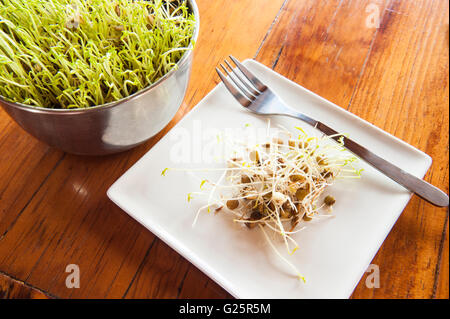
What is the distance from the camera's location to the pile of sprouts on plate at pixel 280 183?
75cm

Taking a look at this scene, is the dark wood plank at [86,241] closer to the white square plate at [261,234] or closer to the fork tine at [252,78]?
the white square plate at [261,234]

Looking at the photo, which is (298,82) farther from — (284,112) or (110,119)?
(110,119)

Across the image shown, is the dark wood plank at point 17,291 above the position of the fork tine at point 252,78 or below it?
below

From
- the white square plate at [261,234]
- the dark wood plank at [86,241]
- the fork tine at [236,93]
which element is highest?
the fork tine at [236,93]

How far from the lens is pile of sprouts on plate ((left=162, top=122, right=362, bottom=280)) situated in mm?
750

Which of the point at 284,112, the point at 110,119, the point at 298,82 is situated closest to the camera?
the point at 110,119

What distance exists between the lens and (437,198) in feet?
2.48

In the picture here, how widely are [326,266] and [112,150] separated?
1.69ft

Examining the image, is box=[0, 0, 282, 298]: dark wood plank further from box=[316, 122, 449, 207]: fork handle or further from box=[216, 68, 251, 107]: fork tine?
box=[316, 122, 449, 207]: fork handle

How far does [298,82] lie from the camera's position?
1021 mm

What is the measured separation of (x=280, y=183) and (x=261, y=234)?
115 mm

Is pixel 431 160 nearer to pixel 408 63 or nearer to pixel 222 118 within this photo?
pixel 408 63

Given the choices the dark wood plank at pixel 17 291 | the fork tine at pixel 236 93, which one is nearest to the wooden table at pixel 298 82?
the dark wood plank at pixel 17 291

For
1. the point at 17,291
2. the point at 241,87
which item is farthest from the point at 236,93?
the point at 17,291
